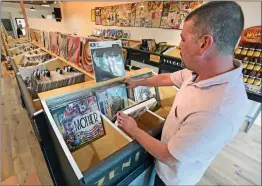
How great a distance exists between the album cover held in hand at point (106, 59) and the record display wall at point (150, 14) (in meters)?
2.66

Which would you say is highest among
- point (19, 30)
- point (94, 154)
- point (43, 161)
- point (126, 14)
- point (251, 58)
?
point (126, 14)

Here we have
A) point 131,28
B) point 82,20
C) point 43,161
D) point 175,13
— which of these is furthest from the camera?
point 82,20

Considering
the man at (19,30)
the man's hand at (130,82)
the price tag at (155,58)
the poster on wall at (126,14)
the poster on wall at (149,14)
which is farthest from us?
the man at (19,30)

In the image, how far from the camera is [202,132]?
0.61 metres

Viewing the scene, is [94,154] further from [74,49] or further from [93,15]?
[93,15]

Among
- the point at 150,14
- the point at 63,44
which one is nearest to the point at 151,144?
the point at 63,44

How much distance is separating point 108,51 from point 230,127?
2.91 feet

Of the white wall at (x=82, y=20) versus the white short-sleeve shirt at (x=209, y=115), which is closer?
the white short-sleeve shirt at (x=209, y=115)

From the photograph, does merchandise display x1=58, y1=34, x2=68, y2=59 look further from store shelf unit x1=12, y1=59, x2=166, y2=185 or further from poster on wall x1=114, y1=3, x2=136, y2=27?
poster on wall x1=114, y1=3, x2=136, y2=27

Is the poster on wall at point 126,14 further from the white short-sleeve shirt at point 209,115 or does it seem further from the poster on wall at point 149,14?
the white short-sleeve shirt at point 209,115

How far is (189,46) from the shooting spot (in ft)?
2.18

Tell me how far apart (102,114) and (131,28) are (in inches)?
170

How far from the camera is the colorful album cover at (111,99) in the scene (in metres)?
1.16

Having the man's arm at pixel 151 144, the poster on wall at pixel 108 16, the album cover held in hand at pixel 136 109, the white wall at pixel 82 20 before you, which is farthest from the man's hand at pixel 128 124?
the poster on wall at pixel 108 16
